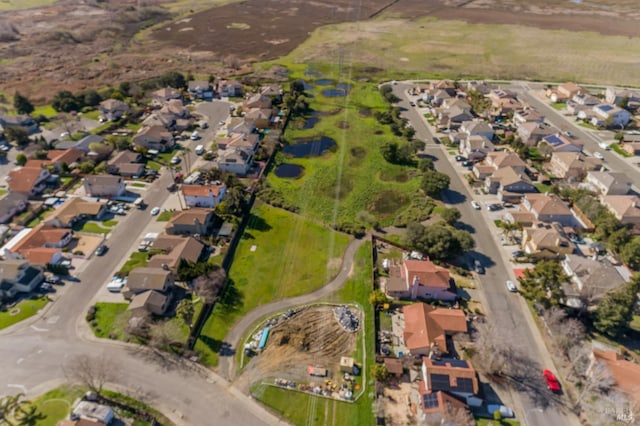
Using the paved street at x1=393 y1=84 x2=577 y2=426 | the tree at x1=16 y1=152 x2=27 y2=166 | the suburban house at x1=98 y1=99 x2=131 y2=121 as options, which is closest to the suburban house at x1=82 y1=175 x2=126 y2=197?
the tree at x1=16 y1=152 x2=27 y2=166

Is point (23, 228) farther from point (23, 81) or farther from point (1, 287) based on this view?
point (23, 81)

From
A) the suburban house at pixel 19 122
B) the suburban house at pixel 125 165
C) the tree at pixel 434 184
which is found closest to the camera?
the tree at pixel 434 184

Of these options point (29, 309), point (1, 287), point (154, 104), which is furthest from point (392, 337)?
point (154, 104)

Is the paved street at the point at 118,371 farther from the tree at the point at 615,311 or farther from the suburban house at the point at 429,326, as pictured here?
the tree at the point at 615,311

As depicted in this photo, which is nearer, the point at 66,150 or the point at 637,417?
the point at 637,417

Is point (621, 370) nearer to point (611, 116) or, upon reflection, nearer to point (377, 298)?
point (377, 298)

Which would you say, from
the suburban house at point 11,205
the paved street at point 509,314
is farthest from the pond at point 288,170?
the suburban house at point 11,205

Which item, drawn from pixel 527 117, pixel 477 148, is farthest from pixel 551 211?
pixel 527 117
